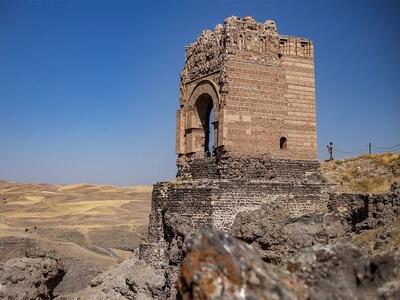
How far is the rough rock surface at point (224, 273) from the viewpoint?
3967 millimetres

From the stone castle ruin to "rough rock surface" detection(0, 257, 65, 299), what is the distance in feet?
11.5

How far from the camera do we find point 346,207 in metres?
15.2

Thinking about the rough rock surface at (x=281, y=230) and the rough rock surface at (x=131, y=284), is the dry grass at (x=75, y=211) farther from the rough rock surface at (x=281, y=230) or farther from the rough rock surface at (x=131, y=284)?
the rough rock surface at (x=281, y=230)

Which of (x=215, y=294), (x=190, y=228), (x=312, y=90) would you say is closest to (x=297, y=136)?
(x=312, y=90)

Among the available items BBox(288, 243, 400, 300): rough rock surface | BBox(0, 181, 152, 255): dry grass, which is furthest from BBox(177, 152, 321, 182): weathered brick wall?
BBox(0, 181, 152, 255): dry grass

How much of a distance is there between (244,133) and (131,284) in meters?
5.73

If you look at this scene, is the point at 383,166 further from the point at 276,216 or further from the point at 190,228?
the point at 190,228

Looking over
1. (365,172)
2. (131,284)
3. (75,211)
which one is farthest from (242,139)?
(75,211)

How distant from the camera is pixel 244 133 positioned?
616 inches

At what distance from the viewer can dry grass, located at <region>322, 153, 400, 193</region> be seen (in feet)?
54.3

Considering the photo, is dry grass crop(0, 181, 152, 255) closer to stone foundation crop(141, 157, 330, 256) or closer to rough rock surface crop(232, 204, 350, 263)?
stone foundation crop(141, 157, 330, 256)

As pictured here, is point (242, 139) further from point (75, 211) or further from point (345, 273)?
point (75, 211)

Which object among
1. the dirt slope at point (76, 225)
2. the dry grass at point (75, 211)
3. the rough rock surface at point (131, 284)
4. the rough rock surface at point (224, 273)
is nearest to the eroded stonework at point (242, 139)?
the rough rock surface at point (131, 284)

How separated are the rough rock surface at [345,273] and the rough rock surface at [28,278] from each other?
31.5ft
